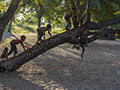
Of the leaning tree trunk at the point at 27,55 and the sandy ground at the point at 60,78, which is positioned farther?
the leaning tree trunk at the point at 27,55

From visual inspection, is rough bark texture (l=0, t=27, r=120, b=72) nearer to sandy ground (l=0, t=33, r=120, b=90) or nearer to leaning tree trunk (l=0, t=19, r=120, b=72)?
leaning tree trunk (l=0, t=19, r=120, b=72)

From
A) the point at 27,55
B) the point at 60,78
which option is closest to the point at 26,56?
the point at 27,55

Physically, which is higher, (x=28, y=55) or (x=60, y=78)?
(x=28, y=55)

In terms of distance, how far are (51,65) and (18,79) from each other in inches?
107

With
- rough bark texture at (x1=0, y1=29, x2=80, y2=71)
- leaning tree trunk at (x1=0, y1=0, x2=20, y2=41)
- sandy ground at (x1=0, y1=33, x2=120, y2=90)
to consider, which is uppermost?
leaning tree trunk at (x1=0, y1=0, x2=20, y2=41)

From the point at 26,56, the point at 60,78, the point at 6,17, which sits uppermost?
the point at 6,17

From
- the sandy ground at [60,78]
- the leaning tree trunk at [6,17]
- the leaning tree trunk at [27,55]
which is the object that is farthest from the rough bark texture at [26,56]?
the leaning tree trunk at [6,17]

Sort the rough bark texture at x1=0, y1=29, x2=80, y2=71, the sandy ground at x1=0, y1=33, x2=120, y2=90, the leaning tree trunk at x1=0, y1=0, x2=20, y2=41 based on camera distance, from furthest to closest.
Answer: the rough bark texture at x1=0, y1=29, x2=80, y2=71, the leaning tree trunk at x1=0, y1=0, x2=20, y2=41, the sandy ground at x1=0, y1=33, x2=120, y2=90

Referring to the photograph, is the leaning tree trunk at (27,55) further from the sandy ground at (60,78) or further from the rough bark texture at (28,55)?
the sandy ground at (60,78)

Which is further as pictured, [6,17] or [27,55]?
[27,55]

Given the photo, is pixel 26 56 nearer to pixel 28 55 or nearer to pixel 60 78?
pixel 28 55

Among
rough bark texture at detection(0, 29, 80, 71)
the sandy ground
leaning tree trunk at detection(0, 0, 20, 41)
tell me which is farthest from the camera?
rough bark texture at detection(0, 29, 80, 71)

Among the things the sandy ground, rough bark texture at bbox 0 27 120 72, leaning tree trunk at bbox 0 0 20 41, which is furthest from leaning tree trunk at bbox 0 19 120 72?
leaning tree trunk at bbox 0 0 20 41

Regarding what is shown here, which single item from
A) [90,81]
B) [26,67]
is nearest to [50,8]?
[26,67]
